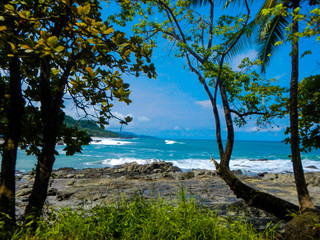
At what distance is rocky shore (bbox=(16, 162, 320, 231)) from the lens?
6.19m

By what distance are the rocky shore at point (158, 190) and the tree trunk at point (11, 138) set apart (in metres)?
0.71

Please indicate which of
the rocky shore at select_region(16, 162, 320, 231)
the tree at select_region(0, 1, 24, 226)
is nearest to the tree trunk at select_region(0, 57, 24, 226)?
the tree at select_region(0, 1, 24, 226)

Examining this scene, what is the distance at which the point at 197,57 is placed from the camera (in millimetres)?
8211

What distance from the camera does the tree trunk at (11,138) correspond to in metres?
3.16

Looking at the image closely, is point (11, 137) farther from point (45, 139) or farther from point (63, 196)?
point (63, 196)

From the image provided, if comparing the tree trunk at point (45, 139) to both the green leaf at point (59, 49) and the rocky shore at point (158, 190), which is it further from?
the green leaf at point (59, 49)

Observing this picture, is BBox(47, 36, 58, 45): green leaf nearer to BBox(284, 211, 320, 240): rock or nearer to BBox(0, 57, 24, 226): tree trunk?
BBox(0, 57, 24, 226): tree trunk

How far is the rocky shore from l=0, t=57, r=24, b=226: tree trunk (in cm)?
71

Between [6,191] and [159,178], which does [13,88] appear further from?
[159,178]

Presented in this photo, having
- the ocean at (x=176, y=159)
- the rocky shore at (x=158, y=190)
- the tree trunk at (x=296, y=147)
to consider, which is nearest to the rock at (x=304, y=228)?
the tree trunk at (x=296, y=147)

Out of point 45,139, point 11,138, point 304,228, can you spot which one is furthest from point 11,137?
point 304,228

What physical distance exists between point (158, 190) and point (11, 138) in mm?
8721

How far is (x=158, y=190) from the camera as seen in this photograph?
1098cm

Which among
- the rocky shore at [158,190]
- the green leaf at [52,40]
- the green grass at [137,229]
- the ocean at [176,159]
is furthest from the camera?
the ocean at [176,159]
